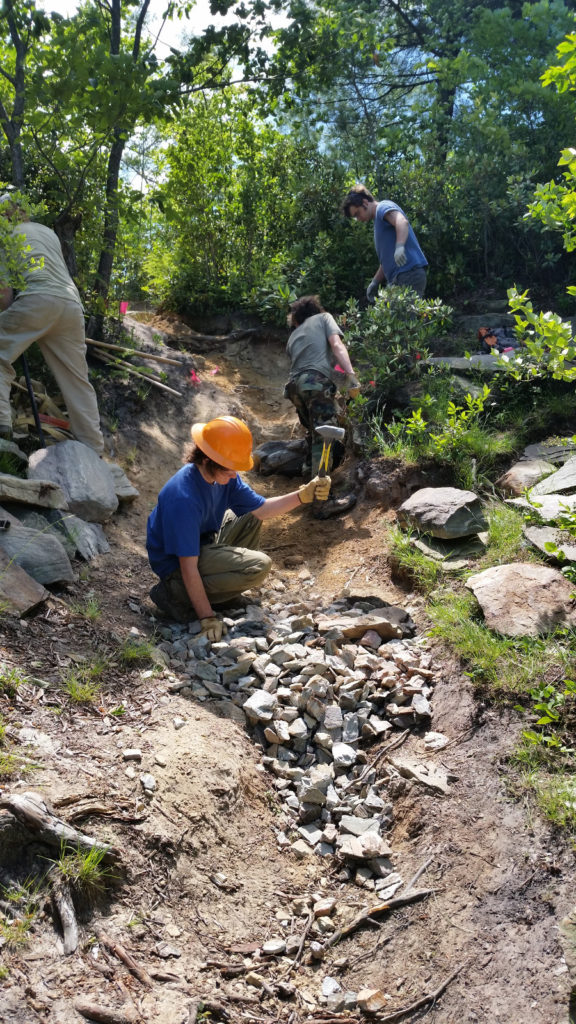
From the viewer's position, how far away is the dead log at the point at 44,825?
2326mm

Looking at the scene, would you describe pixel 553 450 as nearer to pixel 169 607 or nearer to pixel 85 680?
pixel 169 607

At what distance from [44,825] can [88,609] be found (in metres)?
1.78

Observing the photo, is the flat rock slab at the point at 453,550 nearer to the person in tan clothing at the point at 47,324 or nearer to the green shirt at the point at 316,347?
the green shirt at the point at 316,347

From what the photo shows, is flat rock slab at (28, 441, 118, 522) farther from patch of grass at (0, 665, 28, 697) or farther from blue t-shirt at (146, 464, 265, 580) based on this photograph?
patch of grass at (0, 665, 28, 697)

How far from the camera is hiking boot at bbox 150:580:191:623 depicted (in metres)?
4.35

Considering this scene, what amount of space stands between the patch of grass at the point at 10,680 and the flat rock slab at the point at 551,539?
2593 mm

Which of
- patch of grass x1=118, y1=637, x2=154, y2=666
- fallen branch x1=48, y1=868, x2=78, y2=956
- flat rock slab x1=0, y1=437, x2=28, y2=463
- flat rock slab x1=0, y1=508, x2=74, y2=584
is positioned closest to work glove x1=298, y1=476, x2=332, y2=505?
patch of grass x1=118, y1=637, x2=154, y2=666

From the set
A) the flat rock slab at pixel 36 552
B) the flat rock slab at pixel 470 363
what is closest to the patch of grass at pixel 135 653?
the flat rock slab at pixel 36 552

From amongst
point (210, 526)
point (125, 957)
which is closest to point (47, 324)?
point (210, 526)

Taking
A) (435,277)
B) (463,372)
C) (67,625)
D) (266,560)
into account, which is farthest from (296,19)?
(67,625)

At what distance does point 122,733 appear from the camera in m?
3.12

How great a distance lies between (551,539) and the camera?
12.8 ft

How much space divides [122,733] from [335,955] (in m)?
1.21

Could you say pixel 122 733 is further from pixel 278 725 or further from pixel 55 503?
pixel 55 503
